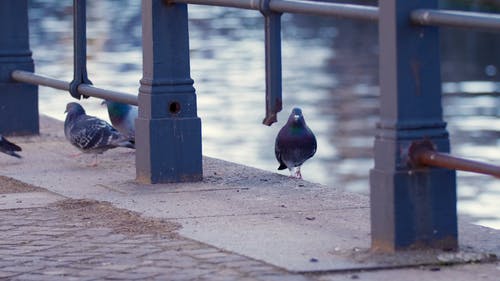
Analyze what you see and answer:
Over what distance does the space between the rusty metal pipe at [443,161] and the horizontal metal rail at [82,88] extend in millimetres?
2568

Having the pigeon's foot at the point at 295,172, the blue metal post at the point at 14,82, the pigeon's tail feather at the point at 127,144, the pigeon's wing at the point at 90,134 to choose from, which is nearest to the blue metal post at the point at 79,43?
the pigeon's wing at the point at 90,134

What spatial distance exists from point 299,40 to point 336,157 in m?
11.3

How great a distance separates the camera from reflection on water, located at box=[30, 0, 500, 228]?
11096mm

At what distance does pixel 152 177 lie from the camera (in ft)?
24.3

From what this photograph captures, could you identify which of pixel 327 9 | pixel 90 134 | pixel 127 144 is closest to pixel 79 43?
pixel 90 134

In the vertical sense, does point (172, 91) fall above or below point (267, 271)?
above

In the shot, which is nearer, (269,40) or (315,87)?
(269,40)

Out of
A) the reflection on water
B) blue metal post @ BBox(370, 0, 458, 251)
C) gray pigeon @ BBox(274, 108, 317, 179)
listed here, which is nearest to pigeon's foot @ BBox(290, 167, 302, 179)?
gray pigeon @ BBox(274, 108, 317, 179)

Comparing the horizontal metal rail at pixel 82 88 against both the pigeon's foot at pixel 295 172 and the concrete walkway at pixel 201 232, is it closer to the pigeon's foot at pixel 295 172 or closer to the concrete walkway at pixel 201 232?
the concrete walkway at pixel 201 232

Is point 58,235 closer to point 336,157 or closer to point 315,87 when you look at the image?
point 336,157

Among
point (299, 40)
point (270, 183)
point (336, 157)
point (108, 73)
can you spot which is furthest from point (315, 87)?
point (270, 183)

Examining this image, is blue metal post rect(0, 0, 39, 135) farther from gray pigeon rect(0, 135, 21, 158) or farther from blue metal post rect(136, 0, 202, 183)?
blue metal post rect(136, 0, 202, 183)

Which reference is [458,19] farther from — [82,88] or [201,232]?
[82,88]

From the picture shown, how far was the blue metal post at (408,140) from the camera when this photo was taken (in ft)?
17.6
